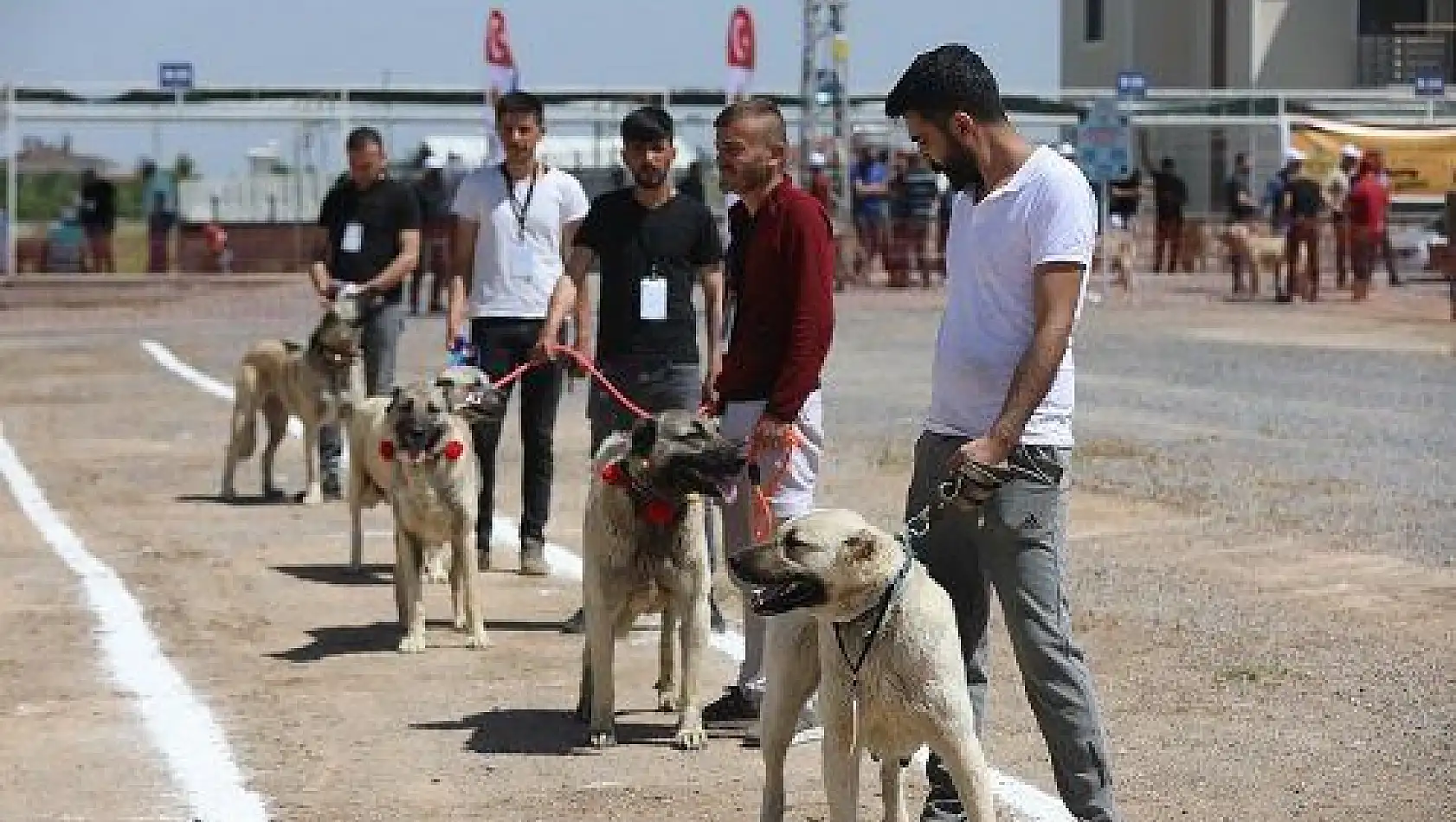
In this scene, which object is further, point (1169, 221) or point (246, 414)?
point (1169, 221)

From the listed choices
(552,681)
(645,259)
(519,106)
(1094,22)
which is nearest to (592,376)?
(645,259)

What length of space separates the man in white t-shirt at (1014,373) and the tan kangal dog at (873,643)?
24cm

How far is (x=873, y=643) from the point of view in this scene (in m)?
6.25

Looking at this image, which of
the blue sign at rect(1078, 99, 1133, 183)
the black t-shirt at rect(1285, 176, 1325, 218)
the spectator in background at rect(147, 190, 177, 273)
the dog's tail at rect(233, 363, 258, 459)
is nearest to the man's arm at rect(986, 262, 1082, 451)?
the dog's tail at rect(233, 363, 258, 459)

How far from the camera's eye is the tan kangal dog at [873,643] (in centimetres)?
622

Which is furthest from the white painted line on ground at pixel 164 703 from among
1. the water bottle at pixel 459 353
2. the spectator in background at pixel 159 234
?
the spectator in background at pixel 159 234

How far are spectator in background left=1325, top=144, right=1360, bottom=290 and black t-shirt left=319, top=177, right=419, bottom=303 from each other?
25736 mm

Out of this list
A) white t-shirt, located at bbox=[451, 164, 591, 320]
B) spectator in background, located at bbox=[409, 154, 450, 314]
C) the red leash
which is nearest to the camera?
the red leash

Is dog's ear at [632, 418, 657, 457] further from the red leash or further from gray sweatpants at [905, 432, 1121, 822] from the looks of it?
gray sweatpants at [905, 432, 1121, 822]

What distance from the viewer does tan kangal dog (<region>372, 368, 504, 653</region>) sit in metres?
10.5

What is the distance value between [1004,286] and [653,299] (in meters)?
3.98

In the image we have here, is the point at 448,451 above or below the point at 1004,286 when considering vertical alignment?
below

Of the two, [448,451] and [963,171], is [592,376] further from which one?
[963,171]

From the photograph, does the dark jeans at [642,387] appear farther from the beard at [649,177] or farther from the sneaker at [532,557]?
the sneaker at [532,557]
